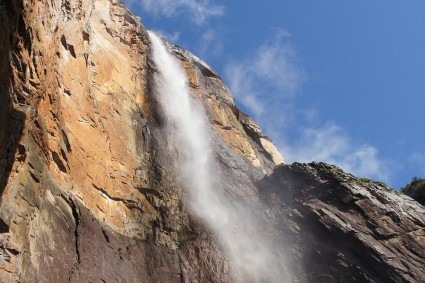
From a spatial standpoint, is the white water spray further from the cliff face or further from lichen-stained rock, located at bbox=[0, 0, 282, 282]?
lichen-stained rock, located at bbox=[0, 0, 282, 282]

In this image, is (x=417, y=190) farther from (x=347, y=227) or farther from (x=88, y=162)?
(x=88, y=162)

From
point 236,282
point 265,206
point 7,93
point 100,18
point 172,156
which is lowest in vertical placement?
point 236,282

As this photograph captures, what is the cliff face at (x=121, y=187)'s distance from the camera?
13.9 m

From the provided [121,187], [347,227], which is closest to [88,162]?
[121,187]

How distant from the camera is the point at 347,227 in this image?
24.1 meters

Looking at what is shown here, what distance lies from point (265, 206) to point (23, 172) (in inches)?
594

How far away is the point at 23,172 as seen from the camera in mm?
14023

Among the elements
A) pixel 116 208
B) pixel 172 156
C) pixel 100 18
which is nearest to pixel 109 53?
pixel 100 18

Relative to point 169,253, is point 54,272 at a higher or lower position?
lower

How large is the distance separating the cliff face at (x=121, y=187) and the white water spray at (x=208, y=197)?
0.65 m

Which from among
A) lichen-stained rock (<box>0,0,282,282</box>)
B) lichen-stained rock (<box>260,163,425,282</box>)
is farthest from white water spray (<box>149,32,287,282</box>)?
lichen-stained rock (<box>260,163,425,282</box>)

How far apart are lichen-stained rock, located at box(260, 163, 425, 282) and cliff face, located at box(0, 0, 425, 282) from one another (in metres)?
0.06

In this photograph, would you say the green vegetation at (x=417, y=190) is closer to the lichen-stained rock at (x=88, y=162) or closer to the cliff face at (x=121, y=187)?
the cliff face at (x=121, y=187)

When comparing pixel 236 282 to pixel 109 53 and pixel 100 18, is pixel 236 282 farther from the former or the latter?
pixel 100 18
